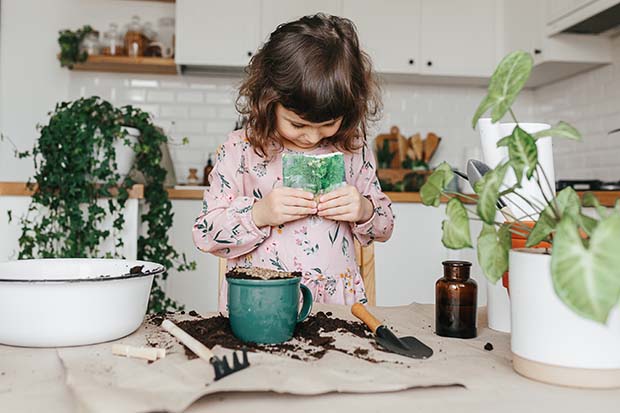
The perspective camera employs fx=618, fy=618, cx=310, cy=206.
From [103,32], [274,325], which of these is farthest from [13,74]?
[274,325]

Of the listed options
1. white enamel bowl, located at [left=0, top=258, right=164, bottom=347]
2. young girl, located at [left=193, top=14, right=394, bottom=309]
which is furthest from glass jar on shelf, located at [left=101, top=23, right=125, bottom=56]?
white enamel bowl, located at [left=0, top=258, right=164, bottom=347]

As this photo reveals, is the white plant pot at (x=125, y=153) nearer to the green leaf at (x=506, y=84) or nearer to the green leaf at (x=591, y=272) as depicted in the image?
the green leaf at (x=506, y=84)

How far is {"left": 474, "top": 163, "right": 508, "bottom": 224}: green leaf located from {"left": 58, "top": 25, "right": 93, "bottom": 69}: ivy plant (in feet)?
9.34

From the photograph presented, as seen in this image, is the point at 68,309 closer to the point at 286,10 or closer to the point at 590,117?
the point at 286,10

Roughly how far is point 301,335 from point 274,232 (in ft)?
1.75

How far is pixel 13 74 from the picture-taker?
320 centimetres

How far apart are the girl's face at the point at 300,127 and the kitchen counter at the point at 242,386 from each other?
0.58 m

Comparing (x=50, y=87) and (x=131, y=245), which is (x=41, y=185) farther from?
(x=50, y=87)

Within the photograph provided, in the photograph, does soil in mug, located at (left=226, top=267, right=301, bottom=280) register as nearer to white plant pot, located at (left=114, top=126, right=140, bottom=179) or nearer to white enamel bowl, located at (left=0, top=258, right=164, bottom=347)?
white enamel bowl, located at (left=0, top=258, right=164, bottom=347)

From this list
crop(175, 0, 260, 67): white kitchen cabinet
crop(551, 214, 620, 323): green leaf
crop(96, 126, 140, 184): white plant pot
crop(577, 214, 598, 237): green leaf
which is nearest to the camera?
crop(551, 214, 620, 323): green leaf

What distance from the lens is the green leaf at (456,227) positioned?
2.24 feet

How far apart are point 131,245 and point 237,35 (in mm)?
1396

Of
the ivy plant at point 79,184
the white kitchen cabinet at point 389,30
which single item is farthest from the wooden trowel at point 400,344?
the white kitchen cabinet at point 389,30

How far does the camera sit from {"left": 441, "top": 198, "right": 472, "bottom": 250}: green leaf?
68 centimetres
